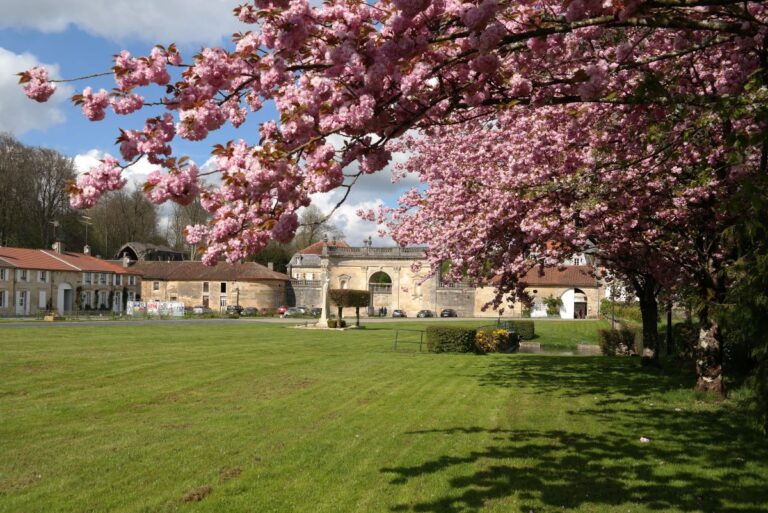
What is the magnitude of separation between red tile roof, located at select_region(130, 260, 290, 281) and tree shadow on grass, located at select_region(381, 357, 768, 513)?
64549 millimetres

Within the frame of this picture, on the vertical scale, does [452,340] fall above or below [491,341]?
above

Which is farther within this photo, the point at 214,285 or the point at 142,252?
the point at 142,252

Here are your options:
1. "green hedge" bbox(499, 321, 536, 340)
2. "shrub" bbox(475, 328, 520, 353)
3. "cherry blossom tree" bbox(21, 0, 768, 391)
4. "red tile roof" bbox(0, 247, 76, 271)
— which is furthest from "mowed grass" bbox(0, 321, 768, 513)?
"red tile roof" bbox(0, 247, 76, 271)

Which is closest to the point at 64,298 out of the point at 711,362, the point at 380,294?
the point at 380,294

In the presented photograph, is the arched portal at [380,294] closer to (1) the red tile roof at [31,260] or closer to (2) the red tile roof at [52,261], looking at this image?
(2) the red tile roof at [52,261]

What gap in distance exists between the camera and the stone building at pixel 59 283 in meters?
56.9

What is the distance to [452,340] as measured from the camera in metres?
24.0

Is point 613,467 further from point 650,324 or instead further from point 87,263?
point 87,263

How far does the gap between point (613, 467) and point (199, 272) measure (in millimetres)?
69814

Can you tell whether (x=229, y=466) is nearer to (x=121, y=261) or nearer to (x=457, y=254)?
(x=457, y=254)

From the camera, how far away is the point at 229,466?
7.09 m

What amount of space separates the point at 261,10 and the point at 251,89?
2.60 feet

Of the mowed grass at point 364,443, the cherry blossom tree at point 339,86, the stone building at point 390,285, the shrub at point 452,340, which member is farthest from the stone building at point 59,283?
the cherry blossom tree at point 339,86

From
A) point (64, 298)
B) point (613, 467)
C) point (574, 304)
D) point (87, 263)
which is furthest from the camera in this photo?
point (574, 304)
